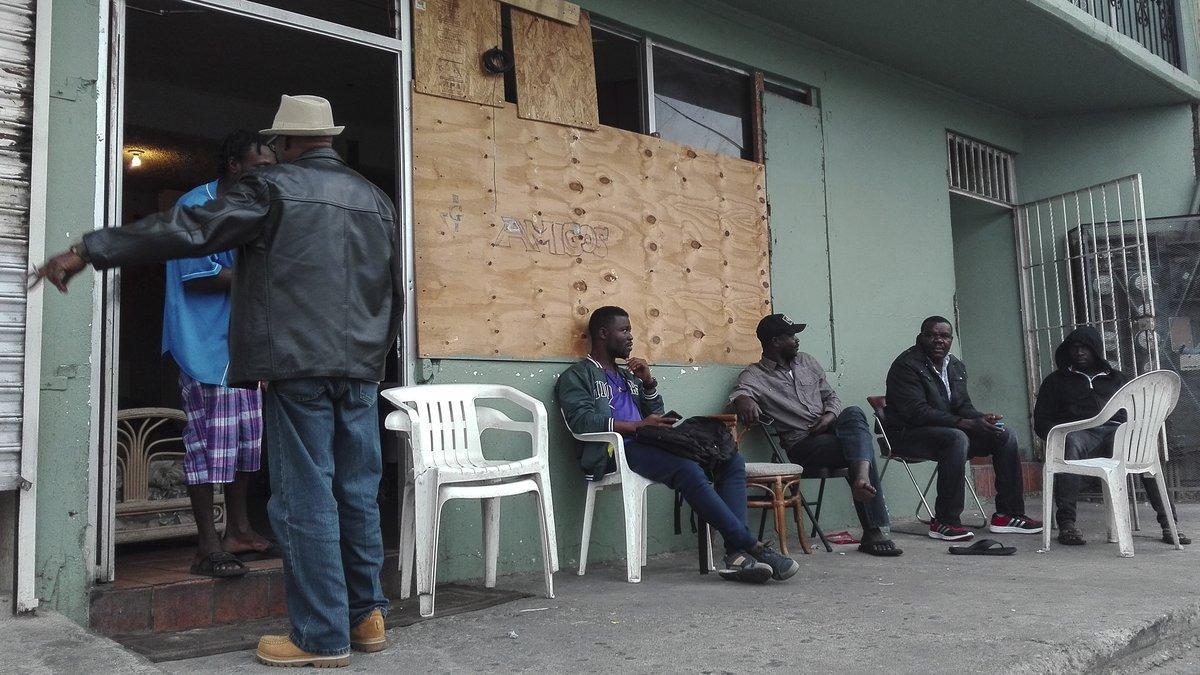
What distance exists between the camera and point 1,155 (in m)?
3.85

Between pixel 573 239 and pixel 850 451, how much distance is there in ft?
6.95

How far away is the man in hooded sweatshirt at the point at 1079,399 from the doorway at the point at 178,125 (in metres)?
4.48

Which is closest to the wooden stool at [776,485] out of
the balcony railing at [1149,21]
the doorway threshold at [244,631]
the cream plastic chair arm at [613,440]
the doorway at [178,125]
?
the cream plastic chair arm at [613,440]

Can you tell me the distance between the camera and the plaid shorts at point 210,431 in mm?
4371

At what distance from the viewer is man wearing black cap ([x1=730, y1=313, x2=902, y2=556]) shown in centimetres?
611

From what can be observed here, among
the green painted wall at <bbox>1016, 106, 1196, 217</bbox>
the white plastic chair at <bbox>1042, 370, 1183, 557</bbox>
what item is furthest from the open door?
the white plastic chair at <bbox>1042, 370, 1183, 557</bbox>

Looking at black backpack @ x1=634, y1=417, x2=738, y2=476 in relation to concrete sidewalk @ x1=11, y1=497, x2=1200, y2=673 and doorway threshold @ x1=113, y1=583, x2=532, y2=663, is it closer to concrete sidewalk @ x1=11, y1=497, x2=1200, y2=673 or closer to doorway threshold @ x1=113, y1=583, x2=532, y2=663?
concrete sidewalk @ x1=11, y1=497, x2=1200, y2=673

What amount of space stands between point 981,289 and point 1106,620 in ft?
21.5

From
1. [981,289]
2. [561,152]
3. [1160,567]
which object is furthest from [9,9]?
[981,289]

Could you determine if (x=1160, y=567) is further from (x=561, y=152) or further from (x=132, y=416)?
(x=132, y=416)

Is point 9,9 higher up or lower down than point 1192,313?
higher up

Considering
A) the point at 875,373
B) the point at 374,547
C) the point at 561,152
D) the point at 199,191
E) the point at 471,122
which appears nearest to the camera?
the point at 374,547

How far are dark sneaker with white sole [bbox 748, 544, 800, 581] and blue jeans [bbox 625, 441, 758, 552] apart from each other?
0.04 m

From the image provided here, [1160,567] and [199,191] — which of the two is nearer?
[199,191]
